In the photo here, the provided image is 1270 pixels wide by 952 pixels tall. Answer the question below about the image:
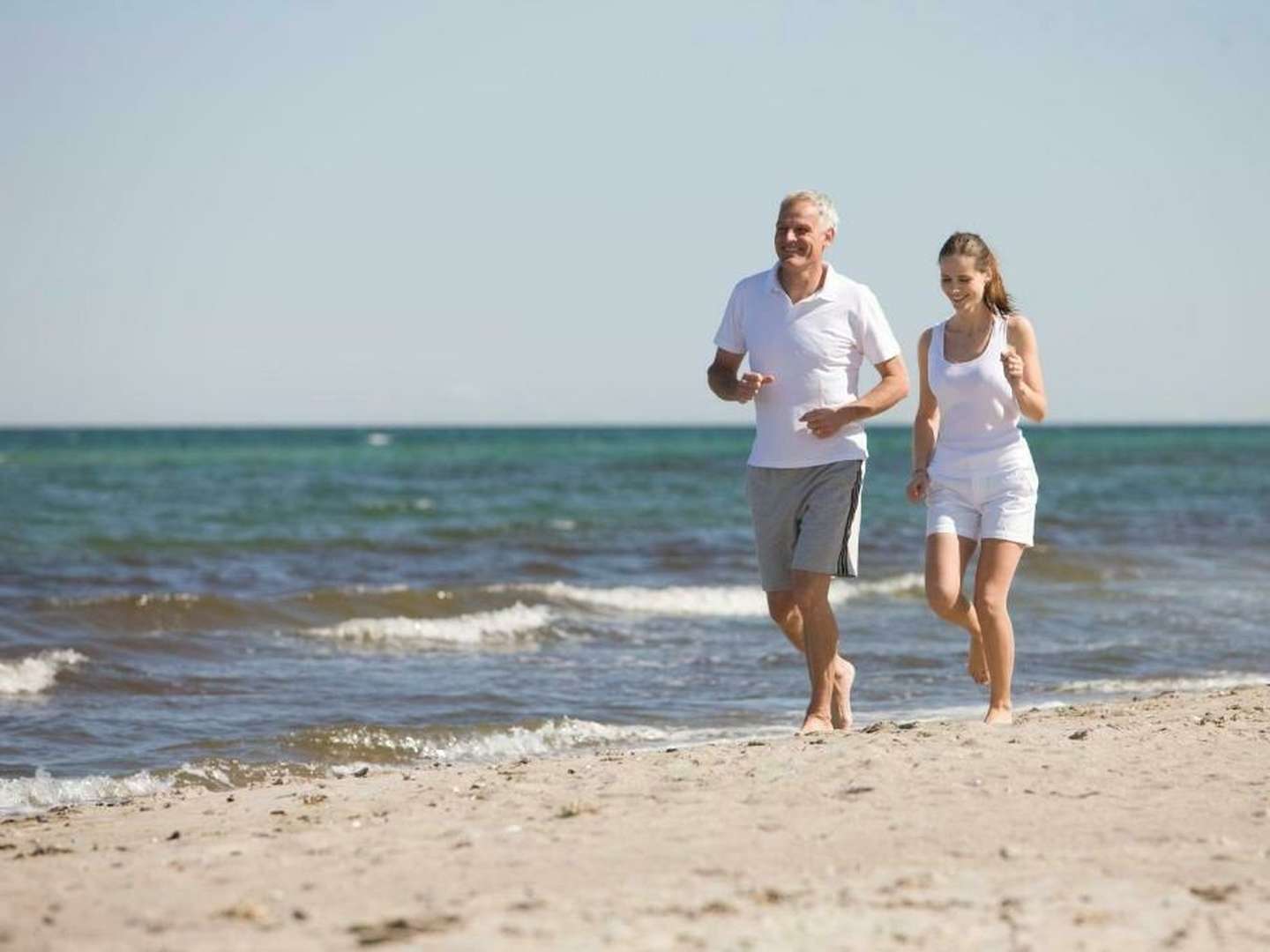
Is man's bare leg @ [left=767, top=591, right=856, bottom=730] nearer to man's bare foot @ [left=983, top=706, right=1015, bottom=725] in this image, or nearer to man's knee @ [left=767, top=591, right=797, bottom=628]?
man's knee @ [left=767, top=591, right=797, bottom=628]

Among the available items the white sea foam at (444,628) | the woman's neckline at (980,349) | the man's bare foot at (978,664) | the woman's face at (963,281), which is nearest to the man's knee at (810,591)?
the man's bare foot at (978,664)

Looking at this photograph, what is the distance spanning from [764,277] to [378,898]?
3.39 metres

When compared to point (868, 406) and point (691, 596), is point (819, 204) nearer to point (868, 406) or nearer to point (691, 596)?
point (868, 406)

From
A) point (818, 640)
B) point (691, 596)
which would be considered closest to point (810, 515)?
point (818, 640)

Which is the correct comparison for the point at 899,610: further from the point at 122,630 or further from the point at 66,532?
the point at 66,532

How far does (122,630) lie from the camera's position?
13.7 m

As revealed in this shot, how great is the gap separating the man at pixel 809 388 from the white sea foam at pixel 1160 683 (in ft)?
11.8

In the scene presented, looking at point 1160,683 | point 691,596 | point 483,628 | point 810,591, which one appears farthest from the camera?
point 691,596

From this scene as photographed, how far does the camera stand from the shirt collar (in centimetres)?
690

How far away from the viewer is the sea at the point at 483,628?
29.4 ft

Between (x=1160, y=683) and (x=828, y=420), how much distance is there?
4685mm

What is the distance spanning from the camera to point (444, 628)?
1403cm

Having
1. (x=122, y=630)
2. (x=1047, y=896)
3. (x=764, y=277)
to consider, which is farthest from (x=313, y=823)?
(x=122, y=630)

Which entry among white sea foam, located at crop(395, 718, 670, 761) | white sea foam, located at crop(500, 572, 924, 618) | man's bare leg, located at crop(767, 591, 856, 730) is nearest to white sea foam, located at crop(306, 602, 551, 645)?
white sea foam, located at crop(500, 572, 924, 618)
